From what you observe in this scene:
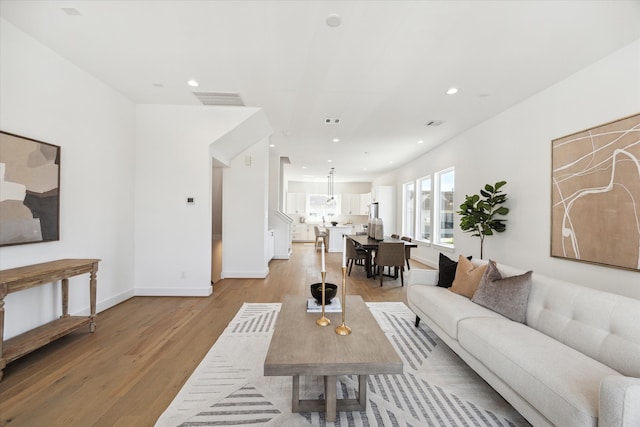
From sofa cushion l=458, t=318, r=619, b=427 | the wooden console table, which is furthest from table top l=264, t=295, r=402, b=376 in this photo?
the wooden console table

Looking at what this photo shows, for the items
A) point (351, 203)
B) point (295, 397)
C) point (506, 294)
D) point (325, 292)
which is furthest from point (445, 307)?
point (351, 203)

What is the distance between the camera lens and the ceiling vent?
151 inches

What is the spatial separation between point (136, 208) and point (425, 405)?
4.42 meters

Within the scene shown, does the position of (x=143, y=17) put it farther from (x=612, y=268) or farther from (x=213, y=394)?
(x=612, y=268)

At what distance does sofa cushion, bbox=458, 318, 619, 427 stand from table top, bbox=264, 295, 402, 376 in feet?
2.27

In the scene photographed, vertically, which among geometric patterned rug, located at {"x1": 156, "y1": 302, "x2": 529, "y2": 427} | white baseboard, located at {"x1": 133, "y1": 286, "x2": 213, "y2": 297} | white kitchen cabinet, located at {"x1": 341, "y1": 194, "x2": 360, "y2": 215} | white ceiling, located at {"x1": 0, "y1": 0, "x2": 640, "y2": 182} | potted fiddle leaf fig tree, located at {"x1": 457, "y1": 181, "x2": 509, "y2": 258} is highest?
white ceiling, located at {"x1": 0, "y1": 0, "x2": 640, "y2": 182}

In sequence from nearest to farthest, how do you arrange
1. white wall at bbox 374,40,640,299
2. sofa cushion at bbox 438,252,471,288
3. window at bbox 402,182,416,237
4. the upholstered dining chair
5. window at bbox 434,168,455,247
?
white wall at bbox 374,40,640,299 < sofa cushion at bbox 438,252,471,288 < the upholstered dining chair < window at bbox 434,168,455,247 < window at bbox 402,182,416,237

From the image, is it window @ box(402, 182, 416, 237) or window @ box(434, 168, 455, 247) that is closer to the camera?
window @ box(434, 168, 455, 247)

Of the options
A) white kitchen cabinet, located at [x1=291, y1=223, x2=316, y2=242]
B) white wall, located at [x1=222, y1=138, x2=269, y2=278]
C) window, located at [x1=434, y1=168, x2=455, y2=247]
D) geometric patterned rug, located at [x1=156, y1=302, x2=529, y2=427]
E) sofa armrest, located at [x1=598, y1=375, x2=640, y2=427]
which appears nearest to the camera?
sofa armrest, located at [x1=598, y1=375, x2=640, y2=427]

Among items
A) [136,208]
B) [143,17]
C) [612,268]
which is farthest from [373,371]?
[136,208]

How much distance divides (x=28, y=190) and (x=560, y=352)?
14.4 feet

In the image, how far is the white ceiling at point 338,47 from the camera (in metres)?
2.20

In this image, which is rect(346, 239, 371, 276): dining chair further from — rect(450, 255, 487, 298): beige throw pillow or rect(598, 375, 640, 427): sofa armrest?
rect(598, 375, 640, 427): sofa armrest

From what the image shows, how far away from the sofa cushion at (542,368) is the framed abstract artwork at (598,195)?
1560 mm
